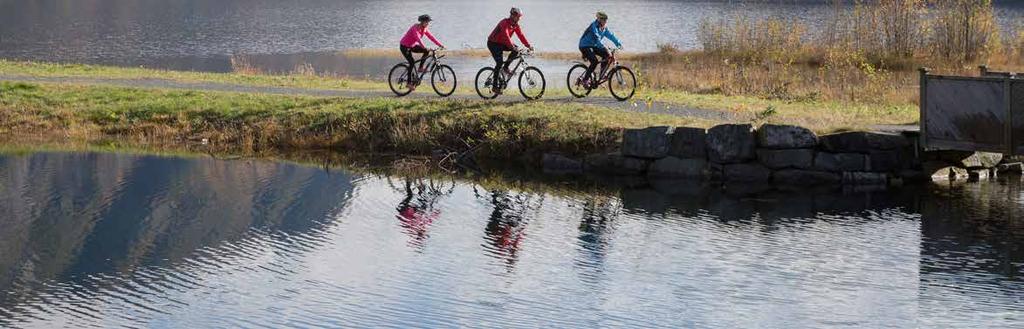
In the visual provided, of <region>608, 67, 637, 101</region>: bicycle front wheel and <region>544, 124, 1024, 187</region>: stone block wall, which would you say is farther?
<region>608, 67, 637, 101</region>: bicycle front wheel

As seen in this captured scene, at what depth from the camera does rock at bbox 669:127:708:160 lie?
22.6 metres

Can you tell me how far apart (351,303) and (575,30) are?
53.1m

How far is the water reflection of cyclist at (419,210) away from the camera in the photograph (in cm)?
1859

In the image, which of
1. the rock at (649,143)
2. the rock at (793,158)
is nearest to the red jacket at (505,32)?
the rock at (649,143)

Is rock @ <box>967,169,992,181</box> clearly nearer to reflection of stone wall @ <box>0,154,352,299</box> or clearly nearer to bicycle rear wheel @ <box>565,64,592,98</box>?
bicycle rear wheel @ <box>565,64,592,98</box>

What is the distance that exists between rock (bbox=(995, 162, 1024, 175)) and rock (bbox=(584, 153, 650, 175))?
511 cm

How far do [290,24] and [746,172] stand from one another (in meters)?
53.6

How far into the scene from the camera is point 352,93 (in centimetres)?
2828

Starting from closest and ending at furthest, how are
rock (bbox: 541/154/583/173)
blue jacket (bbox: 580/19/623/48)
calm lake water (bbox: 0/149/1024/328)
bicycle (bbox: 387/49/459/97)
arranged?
calm lake water (bbox: 0/149/1024/328) → rock (bbox: 541/154/583/173) → blue jacket (bbox: 580/19/623/48) → bicycle (bbox: 387/49/459/97)

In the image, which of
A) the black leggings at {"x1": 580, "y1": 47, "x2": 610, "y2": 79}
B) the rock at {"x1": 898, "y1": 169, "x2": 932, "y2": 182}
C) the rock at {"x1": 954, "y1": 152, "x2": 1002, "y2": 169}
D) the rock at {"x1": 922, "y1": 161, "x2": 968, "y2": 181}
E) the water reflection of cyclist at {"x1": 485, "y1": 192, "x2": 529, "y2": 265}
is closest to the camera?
the water reflection of cyclist at {"x1": 485, "y1": 192, "x2": 529, "y2": 265}

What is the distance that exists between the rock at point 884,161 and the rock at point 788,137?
2.62 ft

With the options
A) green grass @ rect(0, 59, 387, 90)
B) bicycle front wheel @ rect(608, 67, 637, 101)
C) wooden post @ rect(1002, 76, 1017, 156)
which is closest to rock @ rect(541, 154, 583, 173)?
bicycle front wheel @ rect(608, 67, 637, 101)

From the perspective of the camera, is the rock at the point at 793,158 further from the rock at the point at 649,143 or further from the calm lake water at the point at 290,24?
the calm lake water at the point at 290,24

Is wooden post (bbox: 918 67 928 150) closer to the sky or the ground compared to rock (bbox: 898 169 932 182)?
closer to the sky
